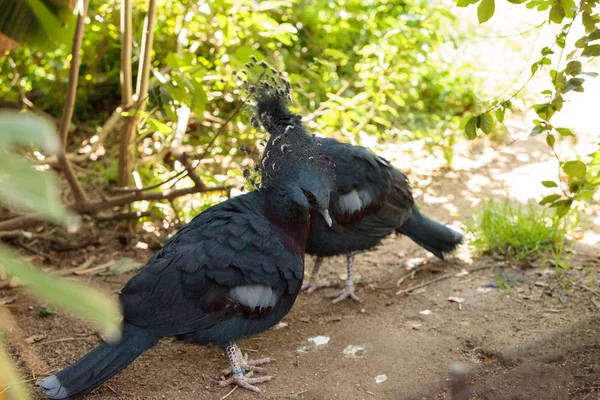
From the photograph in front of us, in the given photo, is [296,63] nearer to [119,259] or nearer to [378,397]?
[119,259]

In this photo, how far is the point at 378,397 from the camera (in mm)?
3148

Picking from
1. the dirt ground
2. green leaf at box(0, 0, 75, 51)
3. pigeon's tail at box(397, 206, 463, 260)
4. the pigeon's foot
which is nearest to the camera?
the dirt ground

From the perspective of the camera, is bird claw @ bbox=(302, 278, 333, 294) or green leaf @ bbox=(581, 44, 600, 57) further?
bird claw @ bbox=(302, 278, 333, 294)

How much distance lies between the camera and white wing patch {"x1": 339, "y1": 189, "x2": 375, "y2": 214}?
4.16 meters

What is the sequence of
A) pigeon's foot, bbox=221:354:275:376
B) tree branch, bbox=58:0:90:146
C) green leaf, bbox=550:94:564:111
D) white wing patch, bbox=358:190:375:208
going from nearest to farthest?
1. green leaf, bbox=550:94:564:111
2. pigeon's foot, bbox=221:354:275:376
3. tree branch, bbox=58:0:90:146
4. white wing patch, bbox=358:190:375:208

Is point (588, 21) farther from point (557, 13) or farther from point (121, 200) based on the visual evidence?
point (121, 200)

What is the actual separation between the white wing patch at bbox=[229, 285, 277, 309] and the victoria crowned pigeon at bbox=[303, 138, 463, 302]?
0.87 meters

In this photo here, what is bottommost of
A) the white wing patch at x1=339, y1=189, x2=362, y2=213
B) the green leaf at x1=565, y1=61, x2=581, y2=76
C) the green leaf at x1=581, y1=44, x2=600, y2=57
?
the white wing patch at x1=339, y1=189, x2=362, y2=213

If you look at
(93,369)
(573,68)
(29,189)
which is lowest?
(93,369)

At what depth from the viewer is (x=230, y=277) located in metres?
3.20

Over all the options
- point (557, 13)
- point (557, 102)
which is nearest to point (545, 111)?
point (557, 102)

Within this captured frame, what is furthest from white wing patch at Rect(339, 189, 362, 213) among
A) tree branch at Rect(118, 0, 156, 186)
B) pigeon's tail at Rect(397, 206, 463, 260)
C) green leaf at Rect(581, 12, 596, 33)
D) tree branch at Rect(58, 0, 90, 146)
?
tree branch at Rect(58, 0, 90, 146)

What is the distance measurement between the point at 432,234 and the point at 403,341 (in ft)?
3.80

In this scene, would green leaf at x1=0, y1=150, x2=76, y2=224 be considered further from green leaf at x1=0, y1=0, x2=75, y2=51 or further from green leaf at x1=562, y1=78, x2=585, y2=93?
green leaf at x1=0, y1=0, x2=75, y2=51
